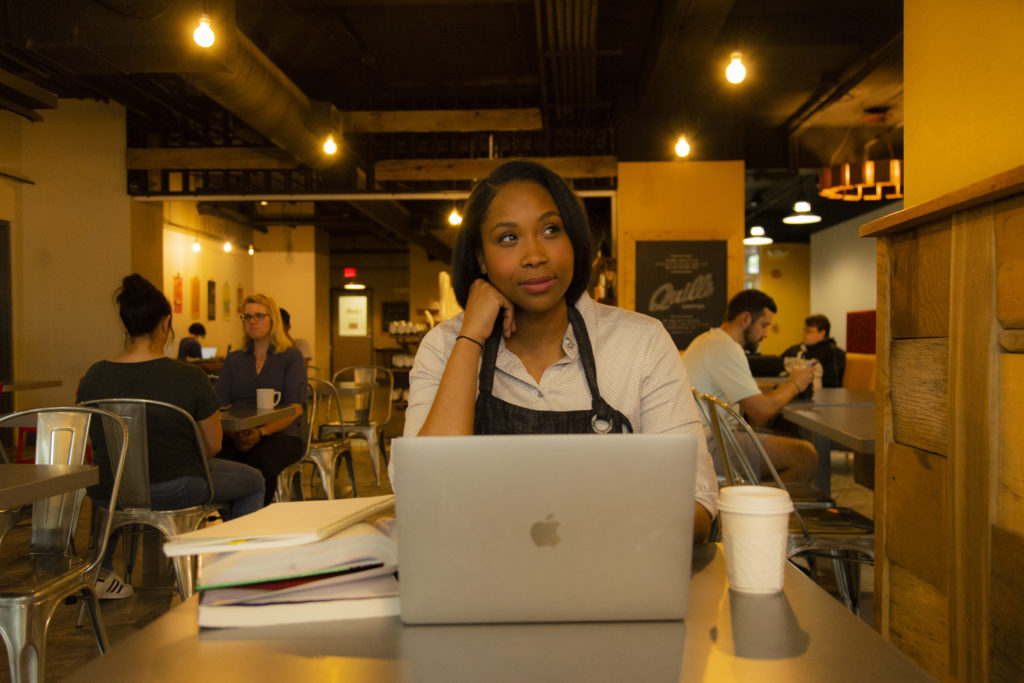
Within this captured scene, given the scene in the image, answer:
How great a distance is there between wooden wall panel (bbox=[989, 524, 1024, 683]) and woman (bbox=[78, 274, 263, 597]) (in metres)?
2.71

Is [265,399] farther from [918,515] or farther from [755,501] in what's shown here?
[755,501]

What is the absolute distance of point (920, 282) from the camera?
1.69 meters

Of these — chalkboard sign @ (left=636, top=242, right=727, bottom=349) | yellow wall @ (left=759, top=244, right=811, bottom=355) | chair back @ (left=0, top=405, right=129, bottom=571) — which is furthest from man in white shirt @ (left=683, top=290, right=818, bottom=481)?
yellow wall @ (left=759, top=244, right=811, bottom=355)

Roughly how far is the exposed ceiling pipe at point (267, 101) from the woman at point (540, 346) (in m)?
3.76

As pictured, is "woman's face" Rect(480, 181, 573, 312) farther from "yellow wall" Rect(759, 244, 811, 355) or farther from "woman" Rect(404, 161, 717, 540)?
"yellow wall" Rect(759, 244, 811, 355)

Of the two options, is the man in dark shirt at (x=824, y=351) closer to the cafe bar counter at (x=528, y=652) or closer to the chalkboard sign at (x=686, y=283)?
the chalkboard sign at (x=686, y=283)

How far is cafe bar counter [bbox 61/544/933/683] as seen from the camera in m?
0.69

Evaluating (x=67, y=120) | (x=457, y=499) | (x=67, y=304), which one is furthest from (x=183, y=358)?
(x=457, y=499)

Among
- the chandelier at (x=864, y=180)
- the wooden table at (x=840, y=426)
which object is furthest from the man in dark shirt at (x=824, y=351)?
the wooden table at (x=840, y=426)

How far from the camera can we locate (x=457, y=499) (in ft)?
2.44

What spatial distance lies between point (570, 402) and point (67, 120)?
822 centimetres

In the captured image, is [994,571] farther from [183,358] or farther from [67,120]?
[183,358]

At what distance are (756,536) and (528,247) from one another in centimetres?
76

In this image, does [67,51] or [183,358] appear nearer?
[67,51]
